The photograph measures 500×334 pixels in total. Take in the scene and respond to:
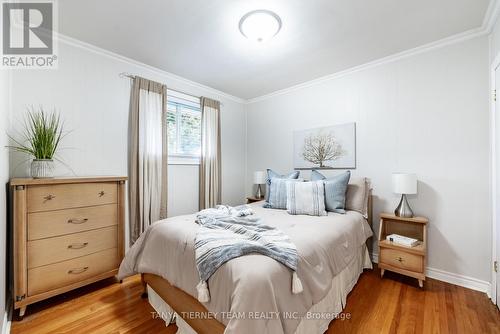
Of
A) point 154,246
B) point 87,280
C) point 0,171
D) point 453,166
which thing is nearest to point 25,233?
point 0,171

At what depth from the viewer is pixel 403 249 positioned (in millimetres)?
2113

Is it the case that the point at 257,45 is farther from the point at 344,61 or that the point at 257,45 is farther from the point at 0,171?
the point at 0,171

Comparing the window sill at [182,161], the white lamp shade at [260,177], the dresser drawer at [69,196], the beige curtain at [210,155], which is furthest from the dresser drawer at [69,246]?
the white lamp shade at [260,177]

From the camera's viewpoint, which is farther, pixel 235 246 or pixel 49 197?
pixel 49 197

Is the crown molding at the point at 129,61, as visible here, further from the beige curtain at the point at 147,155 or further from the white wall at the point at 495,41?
the white wall at the point at 495,41

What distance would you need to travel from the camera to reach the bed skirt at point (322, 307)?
139 cm

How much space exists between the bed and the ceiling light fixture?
1739mm

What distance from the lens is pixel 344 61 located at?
2.65m

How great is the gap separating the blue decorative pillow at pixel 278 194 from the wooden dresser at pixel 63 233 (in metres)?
1.61

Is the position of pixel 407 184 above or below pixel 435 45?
below

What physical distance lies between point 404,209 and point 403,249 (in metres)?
0.42

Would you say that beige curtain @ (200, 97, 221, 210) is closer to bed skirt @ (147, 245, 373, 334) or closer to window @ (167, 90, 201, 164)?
window @ (167, 90, 201, 164)

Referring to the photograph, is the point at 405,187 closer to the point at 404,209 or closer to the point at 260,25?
the point at 404,209

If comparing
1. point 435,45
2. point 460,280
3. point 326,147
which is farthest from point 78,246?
point 435,45
